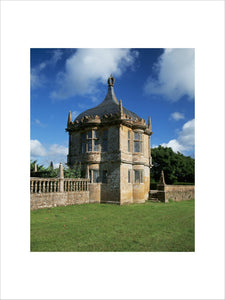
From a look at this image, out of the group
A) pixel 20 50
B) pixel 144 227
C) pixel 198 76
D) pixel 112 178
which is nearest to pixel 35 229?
pixel 144 227

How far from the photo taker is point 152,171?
3669 cm

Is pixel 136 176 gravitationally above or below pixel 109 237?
above

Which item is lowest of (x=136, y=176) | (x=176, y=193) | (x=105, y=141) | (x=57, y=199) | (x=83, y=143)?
(x=176, y=193)

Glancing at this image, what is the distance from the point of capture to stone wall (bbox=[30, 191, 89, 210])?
10.7 metres

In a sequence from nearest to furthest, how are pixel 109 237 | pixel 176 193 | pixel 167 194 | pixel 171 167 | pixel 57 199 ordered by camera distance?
pixel 109 237 < pixel 57 199 < pixel 167 194 < pixel 176 193 < pixel 171 167

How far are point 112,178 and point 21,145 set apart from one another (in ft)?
34.2

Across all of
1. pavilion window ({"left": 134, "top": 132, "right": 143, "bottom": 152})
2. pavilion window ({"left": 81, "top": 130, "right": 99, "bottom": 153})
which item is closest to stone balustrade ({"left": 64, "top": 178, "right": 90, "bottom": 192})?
pavilion window ({"left": 81, "top": 130, "right": 99, "bottom": 153})

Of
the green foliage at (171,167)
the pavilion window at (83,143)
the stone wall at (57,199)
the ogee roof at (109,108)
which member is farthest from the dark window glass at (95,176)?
the green foliage at (171,167)

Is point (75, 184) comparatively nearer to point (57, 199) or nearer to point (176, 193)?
point (57, 199)

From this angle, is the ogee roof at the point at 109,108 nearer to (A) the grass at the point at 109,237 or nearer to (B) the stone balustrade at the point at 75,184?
(B) the stone balustrade at the point at 75,184

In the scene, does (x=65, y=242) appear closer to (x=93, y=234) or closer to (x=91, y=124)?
(x=93, y=234)

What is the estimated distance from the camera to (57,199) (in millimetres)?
12188

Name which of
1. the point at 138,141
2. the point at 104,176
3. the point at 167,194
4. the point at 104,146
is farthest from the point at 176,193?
the point at 104,146

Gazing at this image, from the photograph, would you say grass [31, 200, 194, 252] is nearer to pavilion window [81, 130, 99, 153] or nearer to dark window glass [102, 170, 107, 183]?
dark window glass [102, 170, 107, 183]
